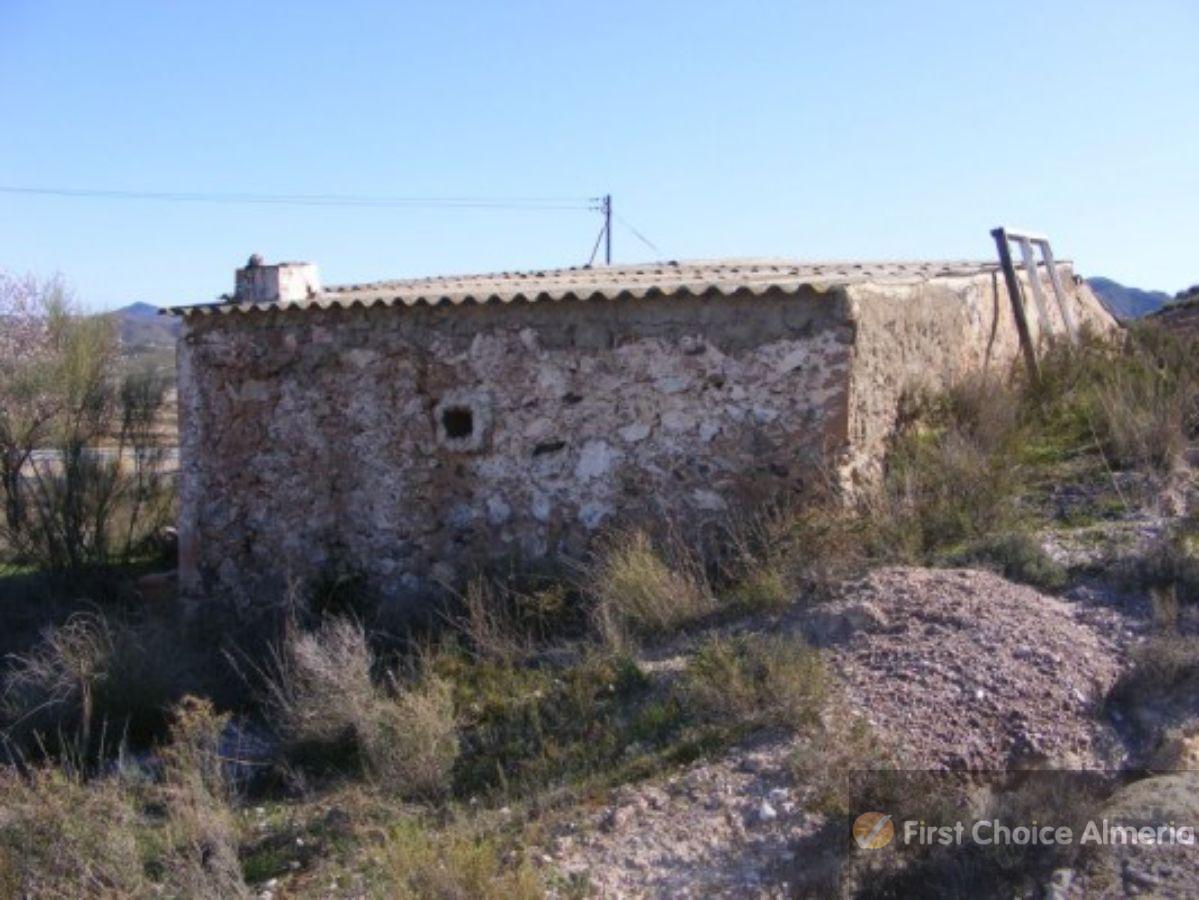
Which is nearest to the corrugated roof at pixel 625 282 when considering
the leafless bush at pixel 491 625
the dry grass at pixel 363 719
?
the leafless bush at pixel 491 625

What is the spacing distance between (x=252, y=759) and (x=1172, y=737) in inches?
182

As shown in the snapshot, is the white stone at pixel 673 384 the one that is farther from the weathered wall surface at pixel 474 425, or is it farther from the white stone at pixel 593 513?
the white stone at pixel 593 513

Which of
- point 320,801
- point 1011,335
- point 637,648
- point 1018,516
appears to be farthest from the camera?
point 1011,335

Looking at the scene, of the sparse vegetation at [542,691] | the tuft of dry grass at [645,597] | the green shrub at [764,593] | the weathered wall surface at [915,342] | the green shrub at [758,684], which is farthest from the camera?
the weathered wall surface at [915,342]

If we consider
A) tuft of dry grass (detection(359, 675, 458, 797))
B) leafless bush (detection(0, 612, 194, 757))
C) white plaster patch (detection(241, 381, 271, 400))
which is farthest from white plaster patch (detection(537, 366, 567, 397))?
leafless bush (detection(0, 612, 194, 757))

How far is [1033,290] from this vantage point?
36.8 feet

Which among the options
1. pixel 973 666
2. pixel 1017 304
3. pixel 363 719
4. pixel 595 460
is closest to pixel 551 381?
pixel 595 460

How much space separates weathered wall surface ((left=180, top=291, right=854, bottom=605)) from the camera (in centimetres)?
791

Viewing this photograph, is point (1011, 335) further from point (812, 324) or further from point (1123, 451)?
point (812, 324)

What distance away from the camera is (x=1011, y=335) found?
Answer: 11.0 metres

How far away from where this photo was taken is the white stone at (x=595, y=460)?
27.2ft

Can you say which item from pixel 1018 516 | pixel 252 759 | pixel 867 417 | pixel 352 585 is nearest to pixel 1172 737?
pixel 1018 516

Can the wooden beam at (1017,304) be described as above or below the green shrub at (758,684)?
above

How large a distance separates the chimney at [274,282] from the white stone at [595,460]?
2.76 m
